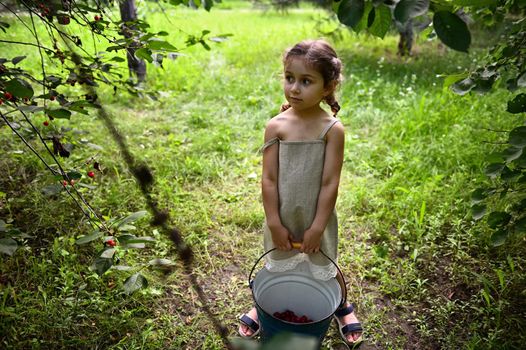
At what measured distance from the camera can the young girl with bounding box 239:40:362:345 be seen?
1.51 meters

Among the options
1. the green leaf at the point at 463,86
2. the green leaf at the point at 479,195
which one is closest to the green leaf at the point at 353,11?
the green leaf at the point at 463,86

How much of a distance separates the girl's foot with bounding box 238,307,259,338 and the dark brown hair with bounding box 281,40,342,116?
3.75 feet

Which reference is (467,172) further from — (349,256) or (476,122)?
(349,256)

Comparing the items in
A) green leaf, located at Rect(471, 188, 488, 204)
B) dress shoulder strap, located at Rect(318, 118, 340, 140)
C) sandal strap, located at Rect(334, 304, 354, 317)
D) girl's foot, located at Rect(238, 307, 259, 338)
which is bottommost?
girl's foot, located at Rect(238, 307, 259, 338)

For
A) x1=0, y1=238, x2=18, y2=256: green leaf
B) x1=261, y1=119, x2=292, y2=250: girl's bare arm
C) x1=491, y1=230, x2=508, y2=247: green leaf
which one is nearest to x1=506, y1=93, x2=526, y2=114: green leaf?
x1=491, y1=230, x2=508, y2=247: green leaf

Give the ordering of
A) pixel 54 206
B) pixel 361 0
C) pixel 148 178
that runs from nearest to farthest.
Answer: pixel 148 178 → pixel 361 0 → pixel 54 206

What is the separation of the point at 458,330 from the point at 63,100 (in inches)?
81.5

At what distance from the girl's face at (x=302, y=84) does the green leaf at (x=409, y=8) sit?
82 centimetres

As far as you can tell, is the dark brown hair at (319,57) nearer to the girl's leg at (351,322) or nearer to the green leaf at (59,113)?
the green leaf at (59,113)

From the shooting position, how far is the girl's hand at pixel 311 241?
1589mm

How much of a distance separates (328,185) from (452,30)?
954mm

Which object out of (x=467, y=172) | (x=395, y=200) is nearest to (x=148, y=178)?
(x=395, y=200)

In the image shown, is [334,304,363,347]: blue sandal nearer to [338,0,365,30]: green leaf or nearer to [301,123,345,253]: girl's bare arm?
[301,123,345,253]: girl's bare arm

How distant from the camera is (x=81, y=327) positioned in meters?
1.82
